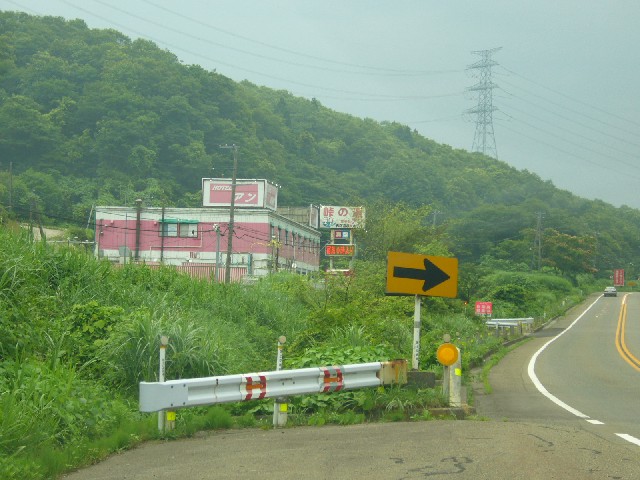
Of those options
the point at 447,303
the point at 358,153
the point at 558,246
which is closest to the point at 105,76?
the point at 358,153

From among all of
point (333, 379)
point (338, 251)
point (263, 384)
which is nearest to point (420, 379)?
point (333, 379)

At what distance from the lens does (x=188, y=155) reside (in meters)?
86.7

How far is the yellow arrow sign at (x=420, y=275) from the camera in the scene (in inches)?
510

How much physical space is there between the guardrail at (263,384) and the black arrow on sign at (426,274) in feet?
4.84

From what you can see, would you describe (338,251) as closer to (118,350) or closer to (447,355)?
(118,350)

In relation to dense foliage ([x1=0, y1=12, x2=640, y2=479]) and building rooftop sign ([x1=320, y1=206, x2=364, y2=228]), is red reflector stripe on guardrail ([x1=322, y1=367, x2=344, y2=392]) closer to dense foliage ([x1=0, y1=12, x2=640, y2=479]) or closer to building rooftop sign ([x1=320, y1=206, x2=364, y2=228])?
dense foliage ([x1=0, y1=12, x2=640, y2=479])

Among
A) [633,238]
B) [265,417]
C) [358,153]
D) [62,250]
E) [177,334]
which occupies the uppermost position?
[358,153]

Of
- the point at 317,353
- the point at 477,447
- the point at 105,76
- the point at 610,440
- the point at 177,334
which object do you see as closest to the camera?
the point at 477,447

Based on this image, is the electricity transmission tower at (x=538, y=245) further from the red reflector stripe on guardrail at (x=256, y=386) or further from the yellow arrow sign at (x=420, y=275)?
the red reflector stripe on guardrail at (x=256, y=386)

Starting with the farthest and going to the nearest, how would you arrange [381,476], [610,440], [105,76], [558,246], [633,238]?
[633,238] < [558,246] < [105,76] < [610,440] < [381,476]

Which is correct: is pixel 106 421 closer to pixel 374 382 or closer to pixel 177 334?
pixel 177 334

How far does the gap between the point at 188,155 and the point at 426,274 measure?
7562cm

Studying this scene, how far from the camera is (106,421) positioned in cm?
1019

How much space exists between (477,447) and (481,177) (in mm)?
87204
